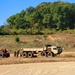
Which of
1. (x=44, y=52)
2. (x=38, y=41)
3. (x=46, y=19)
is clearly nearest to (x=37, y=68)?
(x=44, y=52)

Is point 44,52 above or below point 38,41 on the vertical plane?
below

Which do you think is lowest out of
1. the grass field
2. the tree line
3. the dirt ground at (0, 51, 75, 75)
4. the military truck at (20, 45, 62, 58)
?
the dirt ground at (0, 51, 75, 75)

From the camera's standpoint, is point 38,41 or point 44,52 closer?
point 44,52

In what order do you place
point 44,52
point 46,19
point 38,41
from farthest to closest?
1. point 46,19
2. point 38,41
3. point 44,52

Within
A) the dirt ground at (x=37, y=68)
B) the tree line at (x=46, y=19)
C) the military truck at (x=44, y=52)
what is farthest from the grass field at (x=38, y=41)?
the dirt ground at (x=37, y=68)

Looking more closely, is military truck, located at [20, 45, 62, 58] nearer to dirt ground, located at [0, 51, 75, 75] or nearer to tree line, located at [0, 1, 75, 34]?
dirt ground, located at [0, 51, 75, 75]

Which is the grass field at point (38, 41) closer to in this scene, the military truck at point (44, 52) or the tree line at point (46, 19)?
the military truck at point (44, 52)

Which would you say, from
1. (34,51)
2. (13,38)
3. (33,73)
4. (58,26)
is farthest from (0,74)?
(58,26)

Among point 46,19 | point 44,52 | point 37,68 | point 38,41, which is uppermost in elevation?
point 46,19

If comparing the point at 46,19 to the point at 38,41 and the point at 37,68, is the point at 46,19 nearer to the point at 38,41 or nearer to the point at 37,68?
the point at 38,41

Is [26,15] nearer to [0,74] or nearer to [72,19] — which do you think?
[72,19]

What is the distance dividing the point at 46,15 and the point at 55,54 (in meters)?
66.7

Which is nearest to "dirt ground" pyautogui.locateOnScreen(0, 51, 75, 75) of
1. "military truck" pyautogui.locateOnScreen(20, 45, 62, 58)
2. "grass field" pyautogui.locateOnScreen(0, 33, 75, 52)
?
"military truck" pyautogui.locateOnScreen(20, 45, 62, 58)

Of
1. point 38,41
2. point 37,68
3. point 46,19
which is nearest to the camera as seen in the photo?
point 37,68
